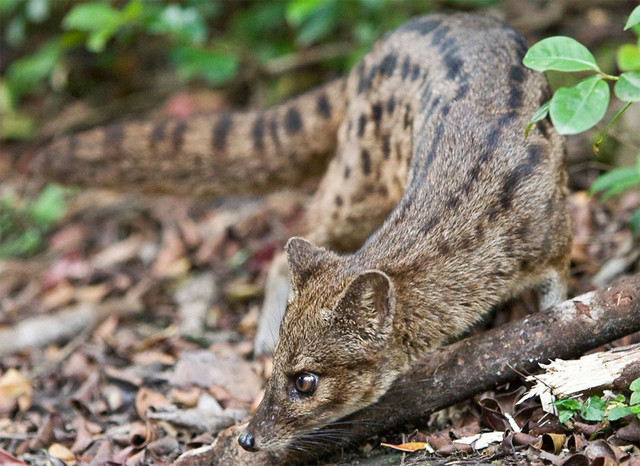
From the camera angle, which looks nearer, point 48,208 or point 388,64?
point 388,64

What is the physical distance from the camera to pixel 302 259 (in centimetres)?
446

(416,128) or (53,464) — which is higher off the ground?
(416,128)

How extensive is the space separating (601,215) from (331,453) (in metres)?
3.78

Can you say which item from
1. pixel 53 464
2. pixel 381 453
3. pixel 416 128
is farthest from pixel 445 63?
pixel 53 464

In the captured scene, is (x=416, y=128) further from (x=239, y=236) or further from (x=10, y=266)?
(x=10, y=266)

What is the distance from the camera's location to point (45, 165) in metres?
6.88

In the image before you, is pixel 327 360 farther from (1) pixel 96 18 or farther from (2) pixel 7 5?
(2) pixel 7 5

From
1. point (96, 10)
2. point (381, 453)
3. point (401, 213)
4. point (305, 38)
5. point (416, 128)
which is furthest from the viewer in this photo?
point (305, 38)

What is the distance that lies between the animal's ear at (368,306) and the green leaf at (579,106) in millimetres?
1173

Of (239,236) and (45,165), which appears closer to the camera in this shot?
(45,165)

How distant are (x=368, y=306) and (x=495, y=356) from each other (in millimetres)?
741

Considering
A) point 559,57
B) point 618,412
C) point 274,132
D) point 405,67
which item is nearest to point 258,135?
point 274,132

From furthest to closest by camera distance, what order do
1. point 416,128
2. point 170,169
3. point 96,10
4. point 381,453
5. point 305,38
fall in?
point 305,38
point 96,10
point 170,169
point 416,128
point 381,453

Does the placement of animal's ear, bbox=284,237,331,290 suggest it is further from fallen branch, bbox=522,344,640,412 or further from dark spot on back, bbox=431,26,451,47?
dark spot on back, bbox=431,26,451,47
